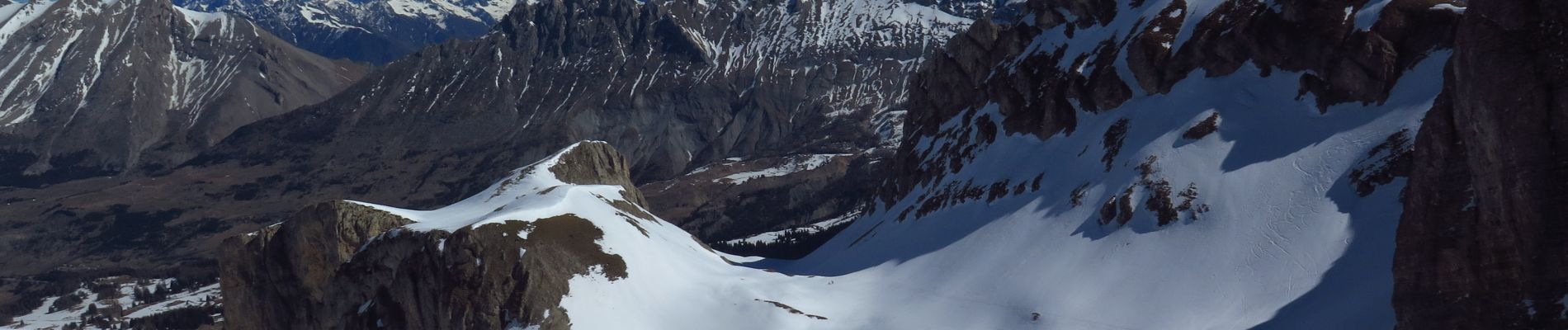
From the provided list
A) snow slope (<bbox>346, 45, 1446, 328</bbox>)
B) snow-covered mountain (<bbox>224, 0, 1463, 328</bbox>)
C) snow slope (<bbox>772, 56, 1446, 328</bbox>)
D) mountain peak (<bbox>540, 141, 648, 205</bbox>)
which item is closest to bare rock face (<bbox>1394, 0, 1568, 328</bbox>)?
snow slope (<bbox>772, 56, 1446, 328</bbox>)

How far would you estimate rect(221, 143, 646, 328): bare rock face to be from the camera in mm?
86750

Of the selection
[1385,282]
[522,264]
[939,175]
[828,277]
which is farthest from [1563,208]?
[939,175]

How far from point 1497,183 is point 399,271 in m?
68.3

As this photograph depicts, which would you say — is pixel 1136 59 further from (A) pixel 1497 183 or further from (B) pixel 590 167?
(A) pixel 1497 183

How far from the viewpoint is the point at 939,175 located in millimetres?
121500

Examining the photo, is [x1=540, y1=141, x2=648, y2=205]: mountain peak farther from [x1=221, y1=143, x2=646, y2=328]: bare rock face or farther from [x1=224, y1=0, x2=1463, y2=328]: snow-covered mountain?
[x1=221, y1=143, x2=646, y2=328]: bare rock face

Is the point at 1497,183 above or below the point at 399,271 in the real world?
→ above

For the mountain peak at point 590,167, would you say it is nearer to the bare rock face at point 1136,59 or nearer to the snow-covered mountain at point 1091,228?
the snow-covered mountain at point 1091,228

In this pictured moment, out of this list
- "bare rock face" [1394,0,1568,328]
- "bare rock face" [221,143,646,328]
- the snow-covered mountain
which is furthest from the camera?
"bare rock face" [221,143,646,328]

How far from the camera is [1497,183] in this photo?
40.7 metres

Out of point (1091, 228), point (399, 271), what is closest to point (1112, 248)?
point (1091, 228)

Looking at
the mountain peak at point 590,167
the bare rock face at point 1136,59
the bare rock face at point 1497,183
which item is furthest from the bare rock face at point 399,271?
the bare rock face at point 1497,183

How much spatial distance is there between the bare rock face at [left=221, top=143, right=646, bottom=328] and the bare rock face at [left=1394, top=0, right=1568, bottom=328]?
53.9m

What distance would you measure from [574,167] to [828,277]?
118 ft
